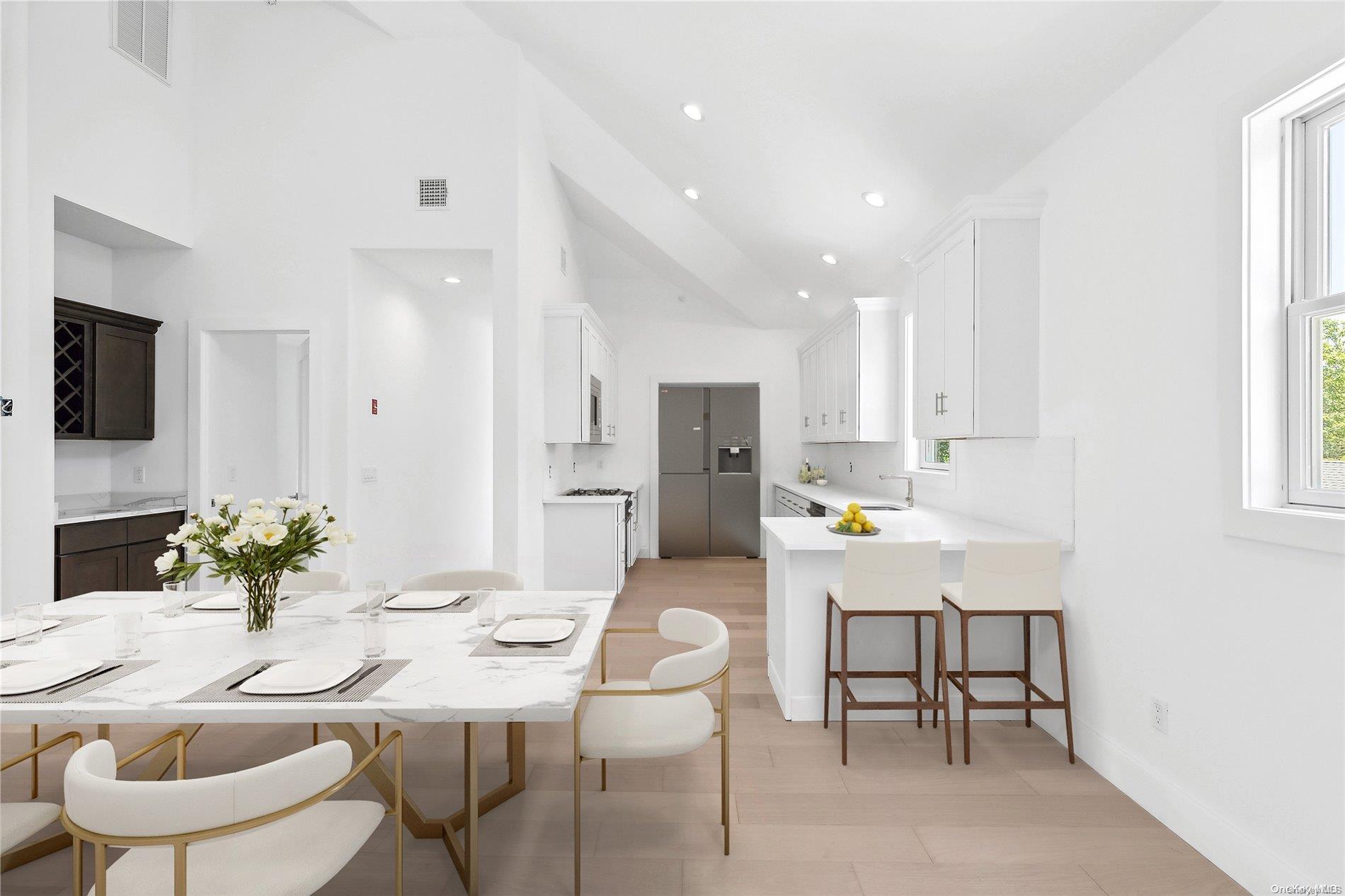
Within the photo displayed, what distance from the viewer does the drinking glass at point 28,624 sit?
6.10 ft

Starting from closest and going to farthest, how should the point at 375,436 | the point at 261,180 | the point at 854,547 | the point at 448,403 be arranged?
the point at 854,547 → the point at 261,180 → the point at 375,436 → the point at 448,403

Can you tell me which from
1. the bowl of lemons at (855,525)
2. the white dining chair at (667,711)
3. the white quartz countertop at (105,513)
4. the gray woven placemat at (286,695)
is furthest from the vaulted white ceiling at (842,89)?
the white quartz countertop at (105,513)

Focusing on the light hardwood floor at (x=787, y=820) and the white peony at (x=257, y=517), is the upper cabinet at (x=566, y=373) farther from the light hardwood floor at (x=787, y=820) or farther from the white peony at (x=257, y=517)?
the white peony at (x=257, y=517)

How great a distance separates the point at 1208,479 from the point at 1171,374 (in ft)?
1.23

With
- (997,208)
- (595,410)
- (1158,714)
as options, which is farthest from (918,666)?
(595,410)

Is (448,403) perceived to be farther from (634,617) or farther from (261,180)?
(634,617)

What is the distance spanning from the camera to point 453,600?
2338mm

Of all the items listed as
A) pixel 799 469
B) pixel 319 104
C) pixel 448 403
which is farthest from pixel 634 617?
pixel 319 104

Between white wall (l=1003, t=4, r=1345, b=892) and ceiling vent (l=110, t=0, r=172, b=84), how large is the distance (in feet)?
16.5

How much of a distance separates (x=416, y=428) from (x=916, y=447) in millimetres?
3970

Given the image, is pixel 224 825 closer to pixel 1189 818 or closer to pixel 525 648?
pixel 525 648

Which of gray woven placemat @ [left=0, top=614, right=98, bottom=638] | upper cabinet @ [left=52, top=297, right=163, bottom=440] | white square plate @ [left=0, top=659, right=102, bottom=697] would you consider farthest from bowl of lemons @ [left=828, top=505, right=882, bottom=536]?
upper cabinet @ [left=52, top=297, right=163, bottom=440]

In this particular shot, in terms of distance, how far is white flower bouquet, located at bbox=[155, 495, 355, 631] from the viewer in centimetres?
188

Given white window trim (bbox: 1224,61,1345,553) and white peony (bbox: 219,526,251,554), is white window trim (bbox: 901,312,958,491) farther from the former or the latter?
white peony (bbox: 219,526,251,554)
